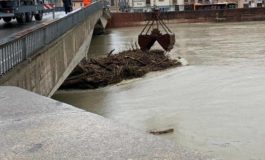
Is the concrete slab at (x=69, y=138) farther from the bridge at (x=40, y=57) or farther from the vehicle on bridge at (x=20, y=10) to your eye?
the vehicle on bridge at (x=20, y=10)

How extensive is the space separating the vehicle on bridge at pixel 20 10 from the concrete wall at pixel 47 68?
451cm

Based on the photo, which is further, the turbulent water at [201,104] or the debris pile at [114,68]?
the debris pile at [114,68]

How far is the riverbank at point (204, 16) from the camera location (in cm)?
8619

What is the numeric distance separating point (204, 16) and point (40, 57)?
75.8 metres

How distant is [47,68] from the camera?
15.3 meters

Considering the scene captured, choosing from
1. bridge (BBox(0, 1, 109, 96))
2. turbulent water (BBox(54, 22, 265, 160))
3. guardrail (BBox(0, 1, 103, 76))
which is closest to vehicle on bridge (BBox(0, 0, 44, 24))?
bridge (BBox(0, 1, 109, 96))

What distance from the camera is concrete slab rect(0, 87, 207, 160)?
515 cm

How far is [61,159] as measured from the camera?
5.07 metres

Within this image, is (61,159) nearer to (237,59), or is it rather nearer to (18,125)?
(18,125)

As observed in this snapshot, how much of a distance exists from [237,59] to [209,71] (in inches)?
229

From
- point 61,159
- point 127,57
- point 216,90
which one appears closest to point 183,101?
point 216,90

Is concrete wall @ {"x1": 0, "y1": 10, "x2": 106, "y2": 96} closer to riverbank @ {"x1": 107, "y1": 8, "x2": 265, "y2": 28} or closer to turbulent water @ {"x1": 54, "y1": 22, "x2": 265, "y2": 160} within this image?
turbulent water @ {"x1": 54, "y1": 22, "x2": 265, "y2": 160}

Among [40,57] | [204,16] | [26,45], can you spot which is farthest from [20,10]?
[204,16]

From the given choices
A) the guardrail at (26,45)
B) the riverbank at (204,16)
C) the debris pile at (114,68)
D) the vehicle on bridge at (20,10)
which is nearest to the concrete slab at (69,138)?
the guardrail at (26,45)
